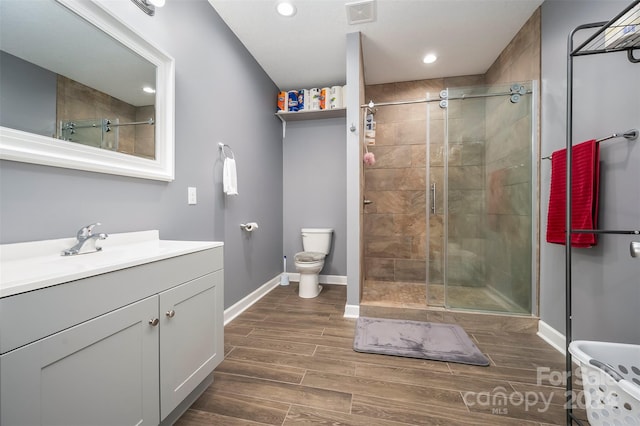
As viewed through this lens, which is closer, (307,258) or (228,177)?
(228,177)

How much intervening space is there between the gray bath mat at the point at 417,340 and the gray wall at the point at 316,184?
1.19 metres

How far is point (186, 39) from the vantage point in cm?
163

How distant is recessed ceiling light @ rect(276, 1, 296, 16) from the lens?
1.80m

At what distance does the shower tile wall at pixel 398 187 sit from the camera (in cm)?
299

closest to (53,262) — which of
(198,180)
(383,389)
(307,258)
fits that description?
(198,180)

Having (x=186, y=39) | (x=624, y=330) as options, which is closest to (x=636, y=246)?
(x=624, y=330)

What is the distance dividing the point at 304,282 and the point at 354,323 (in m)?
0.78

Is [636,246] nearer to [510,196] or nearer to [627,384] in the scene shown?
[627,384]

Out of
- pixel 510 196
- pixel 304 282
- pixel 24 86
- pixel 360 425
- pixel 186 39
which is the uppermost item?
pixel 186 39

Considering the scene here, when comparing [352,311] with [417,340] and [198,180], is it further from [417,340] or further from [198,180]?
[198,180]

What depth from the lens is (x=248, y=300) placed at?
7.65 feet

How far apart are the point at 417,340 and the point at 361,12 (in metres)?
2.56

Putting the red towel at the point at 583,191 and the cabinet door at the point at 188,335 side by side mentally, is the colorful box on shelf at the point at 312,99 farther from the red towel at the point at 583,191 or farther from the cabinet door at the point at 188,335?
the cabinet door at the point at 188,335

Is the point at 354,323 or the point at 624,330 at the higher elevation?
the point at 624,330
